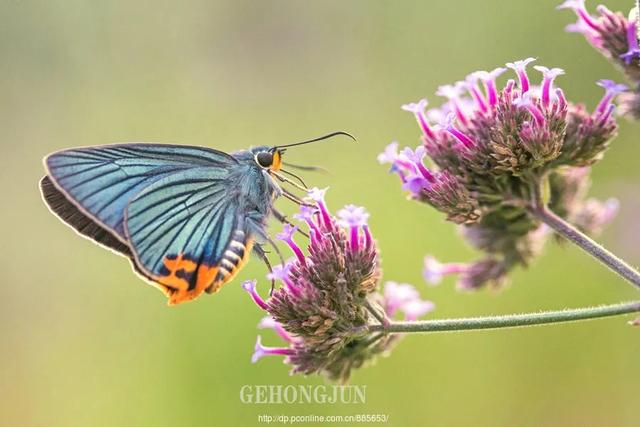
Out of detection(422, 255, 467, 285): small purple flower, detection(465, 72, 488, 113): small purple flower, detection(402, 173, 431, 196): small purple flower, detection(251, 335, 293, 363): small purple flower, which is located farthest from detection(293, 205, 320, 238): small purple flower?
detection(422, 255, 467, 285): small purple flower

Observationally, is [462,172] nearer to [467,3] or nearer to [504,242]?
[504,242]

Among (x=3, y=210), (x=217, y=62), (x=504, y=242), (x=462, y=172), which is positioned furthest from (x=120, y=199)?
(x=217, y=62)

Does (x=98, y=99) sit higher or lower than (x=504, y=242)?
higher

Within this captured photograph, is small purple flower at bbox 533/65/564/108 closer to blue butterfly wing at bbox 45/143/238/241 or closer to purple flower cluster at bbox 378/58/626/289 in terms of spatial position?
purple flower cluster at bbox 378/58/626/289

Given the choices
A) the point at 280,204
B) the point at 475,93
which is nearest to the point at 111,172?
the point at 475,93

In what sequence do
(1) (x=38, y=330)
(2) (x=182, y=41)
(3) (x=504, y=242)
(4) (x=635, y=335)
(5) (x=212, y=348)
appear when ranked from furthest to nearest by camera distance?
(2) (x=182, y=41) < (1) (x=38, y=330) < (5) (x=212, y=348) < (4) (x=635, y=335) < (3) (x=504, y=242)

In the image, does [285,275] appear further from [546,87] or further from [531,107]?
[546,87]

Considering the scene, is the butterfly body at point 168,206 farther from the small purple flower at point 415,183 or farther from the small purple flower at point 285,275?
the small purple flower at point 415,183
